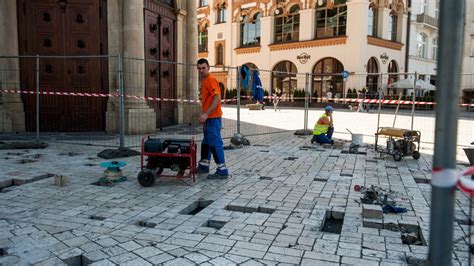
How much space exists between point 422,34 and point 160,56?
32.1m

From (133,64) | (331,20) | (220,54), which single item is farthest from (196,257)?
(220,54)

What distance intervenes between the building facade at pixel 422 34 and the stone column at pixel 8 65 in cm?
3310

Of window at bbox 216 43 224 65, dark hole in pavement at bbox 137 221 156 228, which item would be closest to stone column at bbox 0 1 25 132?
dark hole in pavement at bbox 137 221 156 228

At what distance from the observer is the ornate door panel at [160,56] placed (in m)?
13.4

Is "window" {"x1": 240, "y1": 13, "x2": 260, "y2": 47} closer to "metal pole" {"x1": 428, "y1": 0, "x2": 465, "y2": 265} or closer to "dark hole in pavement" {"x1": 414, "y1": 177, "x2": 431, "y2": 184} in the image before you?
"dark hole in pavement" {"x1": 414, "y1": 177, "x2": 431, "y2": 184}

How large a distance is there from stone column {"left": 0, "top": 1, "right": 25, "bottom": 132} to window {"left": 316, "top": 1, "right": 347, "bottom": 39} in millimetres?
25950

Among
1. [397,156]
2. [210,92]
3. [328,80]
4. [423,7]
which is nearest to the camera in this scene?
[210,92]

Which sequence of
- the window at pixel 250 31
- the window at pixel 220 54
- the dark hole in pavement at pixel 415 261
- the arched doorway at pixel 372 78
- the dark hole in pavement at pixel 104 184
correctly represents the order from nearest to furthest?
the dark hole in pavement at pixel 415 261 → the dark hole in pavement at pixel 104 184 → the arched doorway at pixel 372 78 → the window at pixel 250 31 → the window at pixel 220 54

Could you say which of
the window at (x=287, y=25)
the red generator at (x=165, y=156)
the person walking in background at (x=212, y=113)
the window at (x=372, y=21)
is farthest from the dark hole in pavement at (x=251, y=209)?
the window at (x=287, y=25)

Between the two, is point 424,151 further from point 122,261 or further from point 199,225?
point 122,261

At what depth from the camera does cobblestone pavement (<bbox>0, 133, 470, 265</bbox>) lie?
12.2 ft

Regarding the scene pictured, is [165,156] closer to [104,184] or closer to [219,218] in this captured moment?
[104,184]

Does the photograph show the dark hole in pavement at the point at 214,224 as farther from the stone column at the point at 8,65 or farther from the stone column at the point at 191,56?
the stone column at the point at 191,56

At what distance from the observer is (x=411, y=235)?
430 centimetres
